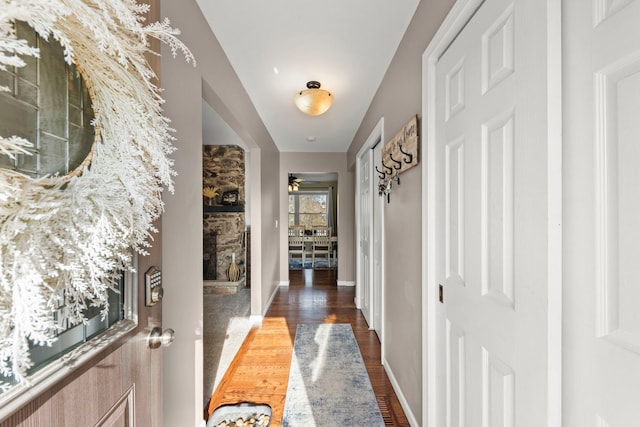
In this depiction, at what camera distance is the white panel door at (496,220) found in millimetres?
725

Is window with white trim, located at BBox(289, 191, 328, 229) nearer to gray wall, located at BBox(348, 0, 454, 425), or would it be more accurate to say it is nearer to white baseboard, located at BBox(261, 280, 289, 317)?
white baseboard, located at BBox(261, 280, 289, 317)

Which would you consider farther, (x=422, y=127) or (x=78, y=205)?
(x=422, y=127)

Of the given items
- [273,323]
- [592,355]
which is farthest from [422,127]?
[273,323]

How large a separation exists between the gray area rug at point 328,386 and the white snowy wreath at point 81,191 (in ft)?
5.39

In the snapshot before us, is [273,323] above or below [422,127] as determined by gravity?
below

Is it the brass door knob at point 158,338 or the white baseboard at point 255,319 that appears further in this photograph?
the white baseboard at point 255,319

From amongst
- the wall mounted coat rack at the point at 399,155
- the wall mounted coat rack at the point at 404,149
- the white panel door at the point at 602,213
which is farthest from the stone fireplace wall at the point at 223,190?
the white panel door at the point at 602,213

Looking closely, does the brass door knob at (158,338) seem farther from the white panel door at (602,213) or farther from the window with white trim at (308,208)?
the window with white trim at (308,208)

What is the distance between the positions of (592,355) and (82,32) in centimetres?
125

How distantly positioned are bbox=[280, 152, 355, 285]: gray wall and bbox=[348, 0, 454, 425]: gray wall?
2744 mm

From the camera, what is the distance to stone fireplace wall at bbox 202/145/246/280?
524 centimetres

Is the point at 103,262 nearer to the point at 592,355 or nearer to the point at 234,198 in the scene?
the point at 592,355

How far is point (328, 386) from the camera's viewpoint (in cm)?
208

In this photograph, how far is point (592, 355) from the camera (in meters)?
0.64
